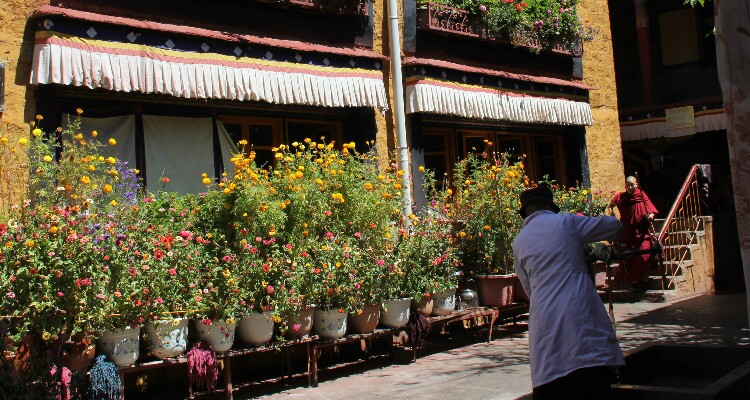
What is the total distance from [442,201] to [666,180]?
456 inches

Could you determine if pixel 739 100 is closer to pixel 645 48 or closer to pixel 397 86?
pixel 397 86

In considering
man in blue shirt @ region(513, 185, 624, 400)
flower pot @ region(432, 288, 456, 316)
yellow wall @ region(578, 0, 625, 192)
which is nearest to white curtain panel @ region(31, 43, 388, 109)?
flower pot @ region(432, 288, 456, 316)

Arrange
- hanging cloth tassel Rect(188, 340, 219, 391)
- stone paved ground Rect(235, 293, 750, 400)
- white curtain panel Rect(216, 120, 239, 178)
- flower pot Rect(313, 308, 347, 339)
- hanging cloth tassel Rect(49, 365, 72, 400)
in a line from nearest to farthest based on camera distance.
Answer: hanging cloth tassel Rect(49, 365, 72, 400) → hanging cloth tassel Rect(188, 340, 219, 391) → stone paved ground Rect(235, 293, 750, 400) → flower pot Rect(313, 308, 347, 339) → white curtain panel Rect(216, 120, 239, 178)

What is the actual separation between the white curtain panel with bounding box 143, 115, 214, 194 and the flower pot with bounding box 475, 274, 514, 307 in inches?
143

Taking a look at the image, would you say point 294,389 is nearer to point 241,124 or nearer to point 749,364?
point 241,124

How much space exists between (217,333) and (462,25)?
697 centimetres

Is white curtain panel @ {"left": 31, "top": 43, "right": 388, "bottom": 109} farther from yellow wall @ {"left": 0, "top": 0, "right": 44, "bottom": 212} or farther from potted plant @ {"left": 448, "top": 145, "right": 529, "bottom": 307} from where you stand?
potted plant @ {"left": 448, "top": 145, "right": 529, "bottom": 307}

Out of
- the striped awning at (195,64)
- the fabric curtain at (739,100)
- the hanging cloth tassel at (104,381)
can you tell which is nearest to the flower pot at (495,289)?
the striped awning at (195,64)

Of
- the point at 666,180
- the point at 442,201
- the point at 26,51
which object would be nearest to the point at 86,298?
the point at 26,51

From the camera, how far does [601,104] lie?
14719 millimetres

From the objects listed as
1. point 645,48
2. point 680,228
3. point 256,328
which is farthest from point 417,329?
point 645,48

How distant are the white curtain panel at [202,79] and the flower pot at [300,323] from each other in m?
2.88

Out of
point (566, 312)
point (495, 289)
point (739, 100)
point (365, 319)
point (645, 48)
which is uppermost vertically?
point (645, 48)

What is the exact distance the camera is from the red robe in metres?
12.5
